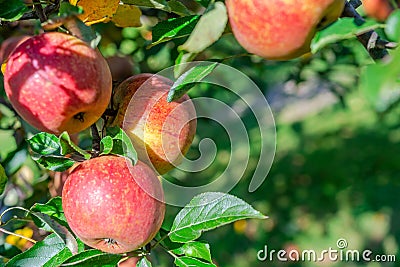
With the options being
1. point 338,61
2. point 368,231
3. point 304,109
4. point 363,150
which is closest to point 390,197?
point 368,231

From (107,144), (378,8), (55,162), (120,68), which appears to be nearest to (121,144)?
(107,144)

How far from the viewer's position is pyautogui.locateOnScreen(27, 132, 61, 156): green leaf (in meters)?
1.19

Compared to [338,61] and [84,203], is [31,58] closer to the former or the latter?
[84,203]

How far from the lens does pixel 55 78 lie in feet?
3.40

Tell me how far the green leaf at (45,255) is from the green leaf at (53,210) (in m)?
0.05

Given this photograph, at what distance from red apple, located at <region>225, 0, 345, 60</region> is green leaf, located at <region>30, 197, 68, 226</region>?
1.68ft

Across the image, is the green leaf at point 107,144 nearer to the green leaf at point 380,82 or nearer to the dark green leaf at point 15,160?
the green leaf at point 380,82

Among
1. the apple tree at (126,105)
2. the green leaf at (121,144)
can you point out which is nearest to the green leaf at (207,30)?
the apple tree at (126,105)

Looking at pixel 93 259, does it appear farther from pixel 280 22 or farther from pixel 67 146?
pixel 280 22

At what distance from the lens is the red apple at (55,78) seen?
3.41 ft

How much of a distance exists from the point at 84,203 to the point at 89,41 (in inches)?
10.6

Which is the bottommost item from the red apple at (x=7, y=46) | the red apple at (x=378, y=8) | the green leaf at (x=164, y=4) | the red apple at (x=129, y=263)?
the red apple at (x=129, y=263)

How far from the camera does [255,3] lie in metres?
0.90

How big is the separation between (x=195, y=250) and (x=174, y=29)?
0.42m
